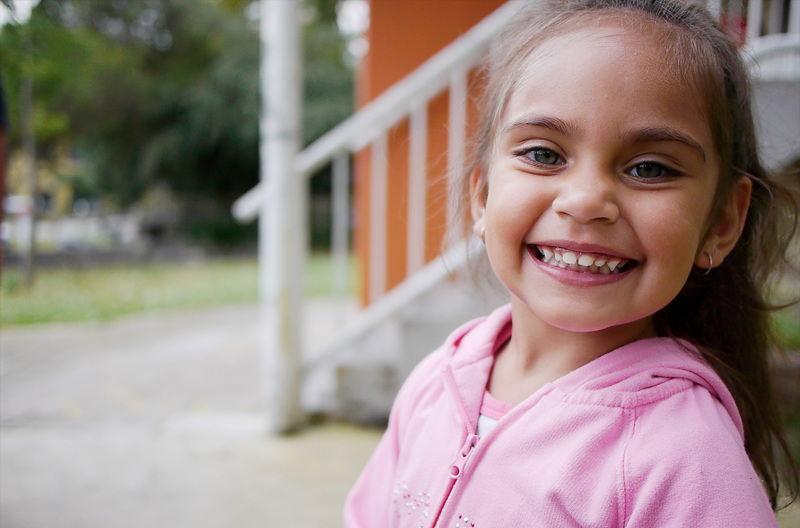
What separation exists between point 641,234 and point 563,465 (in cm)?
31

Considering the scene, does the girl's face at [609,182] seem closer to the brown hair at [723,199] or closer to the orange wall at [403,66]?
the brown hair at [723,199]

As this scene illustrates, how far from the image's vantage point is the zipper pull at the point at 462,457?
2.71 ft

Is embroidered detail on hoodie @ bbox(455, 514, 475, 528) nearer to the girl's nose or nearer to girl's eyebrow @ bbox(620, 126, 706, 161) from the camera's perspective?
the girl's nose

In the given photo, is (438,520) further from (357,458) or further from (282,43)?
(282,43)

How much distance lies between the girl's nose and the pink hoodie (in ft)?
0.70

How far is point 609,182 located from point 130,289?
8183 mm

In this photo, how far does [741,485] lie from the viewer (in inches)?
25.5

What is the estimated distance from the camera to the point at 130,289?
311 inches

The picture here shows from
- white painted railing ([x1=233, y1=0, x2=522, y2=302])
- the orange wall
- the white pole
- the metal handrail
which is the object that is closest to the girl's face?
the orange wall

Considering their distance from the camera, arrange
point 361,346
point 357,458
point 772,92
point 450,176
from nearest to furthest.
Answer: point 450,176, point 772,92, point 357,458, point 361,346

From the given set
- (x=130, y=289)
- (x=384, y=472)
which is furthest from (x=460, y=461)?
(x=130, y=289)

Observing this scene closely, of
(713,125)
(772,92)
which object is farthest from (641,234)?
(772,92)

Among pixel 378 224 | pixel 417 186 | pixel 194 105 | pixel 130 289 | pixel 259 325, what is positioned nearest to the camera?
pixel 417 186

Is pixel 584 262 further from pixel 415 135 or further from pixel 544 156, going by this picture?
pixel 415 135
